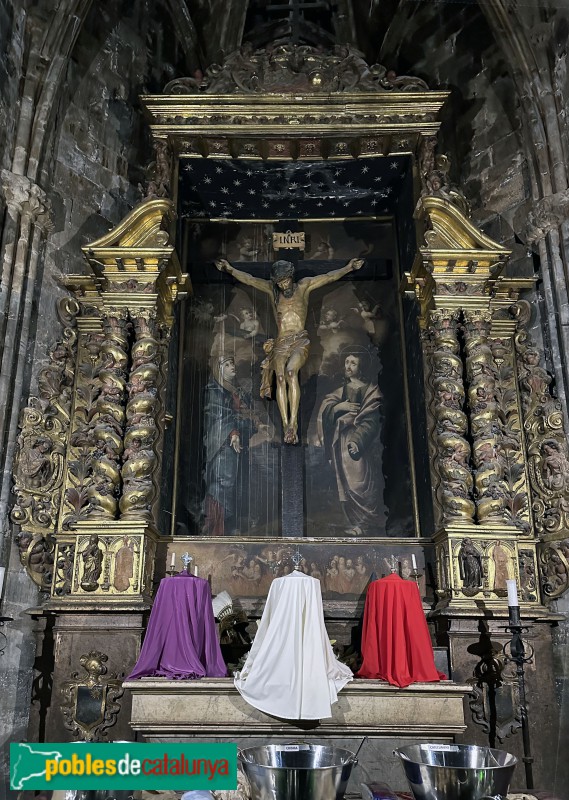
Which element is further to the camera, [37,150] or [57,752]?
[37,150]

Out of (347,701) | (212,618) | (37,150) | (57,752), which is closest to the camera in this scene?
(57,752)

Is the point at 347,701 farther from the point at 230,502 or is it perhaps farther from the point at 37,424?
the point at 37,424

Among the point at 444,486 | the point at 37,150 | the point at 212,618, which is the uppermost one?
the point at 37,150

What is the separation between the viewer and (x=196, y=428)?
10.4 m

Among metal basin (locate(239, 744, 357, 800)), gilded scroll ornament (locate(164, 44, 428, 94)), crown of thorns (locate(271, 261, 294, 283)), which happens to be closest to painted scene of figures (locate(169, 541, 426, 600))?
crown of thorns (locate(271, 261, 294, 283))

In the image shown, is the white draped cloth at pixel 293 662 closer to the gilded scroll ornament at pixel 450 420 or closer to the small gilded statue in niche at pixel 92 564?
the small gilded statue in niche at pixel 92 564

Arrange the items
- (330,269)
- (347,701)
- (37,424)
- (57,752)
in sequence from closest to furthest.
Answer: (57,752), (347,701), (37,424), (330,269)

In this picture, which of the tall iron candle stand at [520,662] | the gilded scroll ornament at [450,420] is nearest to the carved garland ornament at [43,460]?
the gilded scroll ornament at [450,420]

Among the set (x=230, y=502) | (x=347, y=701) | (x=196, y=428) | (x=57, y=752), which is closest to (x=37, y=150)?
(x=196, y=428)

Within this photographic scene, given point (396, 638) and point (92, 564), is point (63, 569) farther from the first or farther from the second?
point (396, 638)

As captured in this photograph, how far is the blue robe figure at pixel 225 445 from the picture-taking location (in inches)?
392

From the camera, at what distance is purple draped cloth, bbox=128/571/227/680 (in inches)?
274

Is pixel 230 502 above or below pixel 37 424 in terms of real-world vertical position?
below

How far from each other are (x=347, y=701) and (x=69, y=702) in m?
3.06
